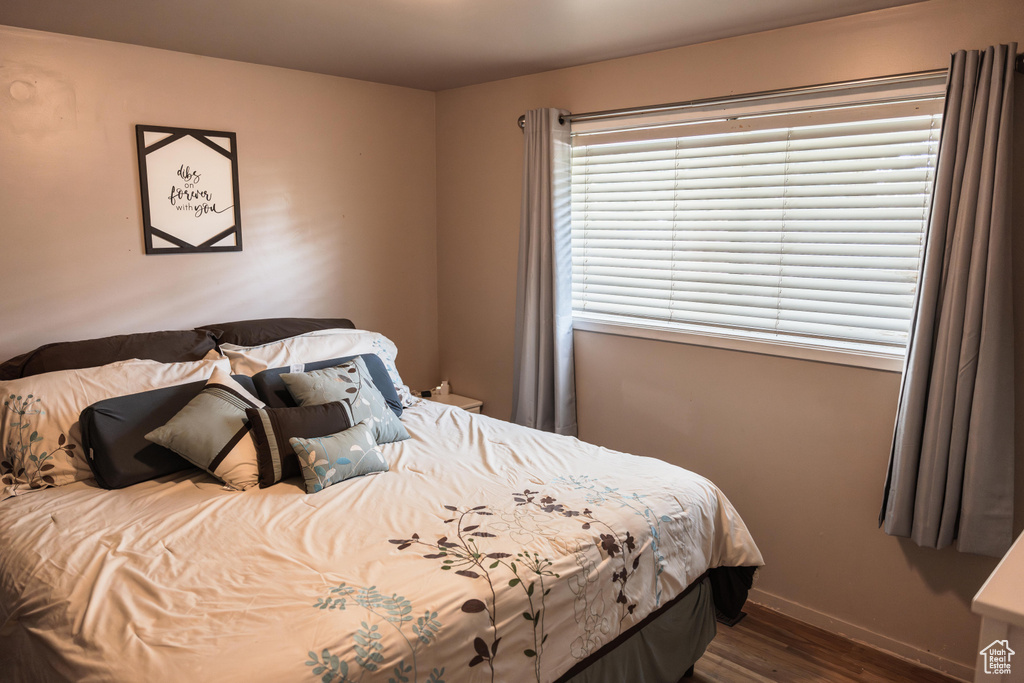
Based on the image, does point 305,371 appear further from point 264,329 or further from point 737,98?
point 737,98

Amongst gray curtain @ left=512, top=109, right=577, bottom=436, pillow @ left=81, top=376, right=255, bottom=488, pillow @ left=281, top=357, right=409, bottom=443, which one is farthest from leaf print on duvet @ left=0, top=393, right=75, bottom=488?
gray curtain @ left=512, top=109, right=577, bottom=436

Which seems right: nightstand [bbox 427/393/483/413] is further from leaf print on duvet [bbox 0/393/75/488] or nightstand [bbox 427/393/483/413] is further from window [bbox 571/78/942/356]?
leaf print on duvet [bbox 0/393/75/488]

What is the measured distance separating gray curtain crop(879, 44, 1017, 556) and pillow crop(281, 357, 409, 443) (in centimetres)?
194

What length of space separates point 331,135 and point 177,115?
81cm

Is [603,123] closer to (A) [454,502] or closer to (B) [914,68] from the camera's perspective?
(B) [914,68]

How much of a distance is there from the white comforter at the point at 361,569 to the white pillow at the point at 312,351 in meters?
0.65

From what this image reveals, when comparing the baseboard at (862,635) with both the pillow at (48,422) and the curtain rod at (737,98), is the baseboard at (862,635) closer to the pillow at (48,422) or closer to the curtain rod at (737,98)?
the curtain rod at (737,98)

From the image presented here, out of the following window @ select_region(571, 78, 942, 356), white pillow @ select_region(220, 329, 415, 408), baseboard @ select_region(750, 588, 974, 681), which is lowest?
baseboard @ select_region(750, 588, 974, 681)

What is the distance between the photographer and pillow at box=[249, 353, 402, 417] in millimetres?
2678

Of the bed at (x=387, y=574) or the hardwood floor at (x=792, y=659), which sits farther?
the hardwood floor at (x=792, y=659)

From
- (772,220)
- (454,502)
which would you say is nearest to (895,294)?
(772,220)

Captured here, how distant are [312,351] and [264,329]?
14.9 inches

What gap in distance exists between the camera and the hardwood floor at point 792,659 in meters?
2.50

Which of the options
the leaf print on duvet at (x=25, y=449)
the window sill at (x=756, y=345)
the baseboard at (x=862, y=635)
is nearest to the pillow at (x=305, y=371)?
the leaf print on duvet at (x=25, y=449)
